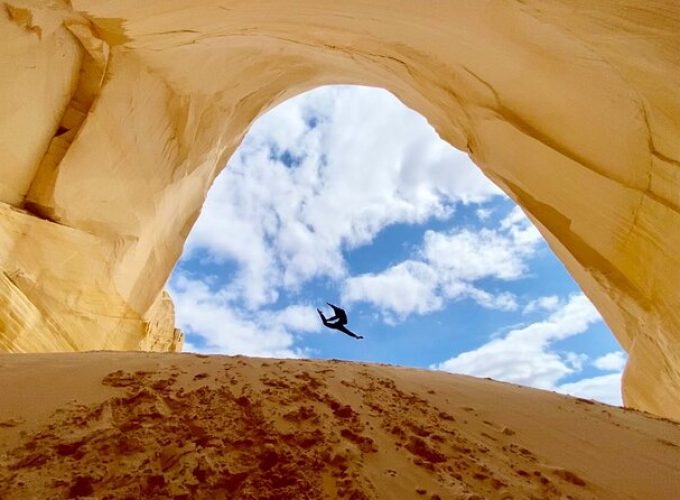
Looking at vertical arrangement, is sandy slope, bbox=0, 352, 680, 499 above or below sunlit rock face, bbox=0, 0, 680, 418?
below

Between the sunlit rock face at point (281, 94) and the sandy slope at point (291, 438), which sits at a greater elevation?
the sunlit rock face at point (281, 94)

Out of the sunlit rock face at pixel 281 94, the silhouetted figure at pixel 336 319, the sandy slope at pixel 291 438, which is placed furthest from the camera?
the silhouetted figure at pixel 336 319

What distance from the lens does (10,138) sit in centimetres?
766

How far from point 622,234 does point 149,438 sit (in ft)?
18.6

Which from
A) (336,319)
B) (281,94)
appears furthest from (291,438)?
(281,94)

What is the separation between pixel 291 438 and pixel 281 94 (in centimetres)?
1022

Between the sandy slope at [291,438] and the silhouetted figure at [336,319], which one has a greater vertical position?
the silhouetted figure at [336,319]

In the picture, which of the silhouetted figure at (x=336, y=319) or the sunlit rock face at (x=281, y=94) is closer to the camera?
the sunlit rock face at (x=281, y=94)

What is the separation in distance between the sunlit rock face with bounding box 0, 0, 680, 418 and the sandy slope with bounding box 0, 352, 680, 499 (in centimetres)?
259

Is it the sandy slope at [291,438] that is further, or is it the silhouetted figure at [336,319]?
the silhouetted figure at [336,319]

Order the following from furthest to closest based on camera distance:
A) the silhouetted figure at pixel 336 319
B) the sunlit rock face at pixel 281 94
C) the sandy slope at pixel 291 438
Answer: the silhouetted figure at pixel 336 319 → the sunlit rock face at pixel 281 94 → the sandy slope at pixel 291 438

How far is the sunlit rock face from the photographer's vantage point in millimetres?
4945

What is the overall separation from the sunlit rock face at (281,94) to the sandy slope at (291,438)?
2593mm

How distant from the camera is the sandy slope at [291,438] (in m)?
2.14
